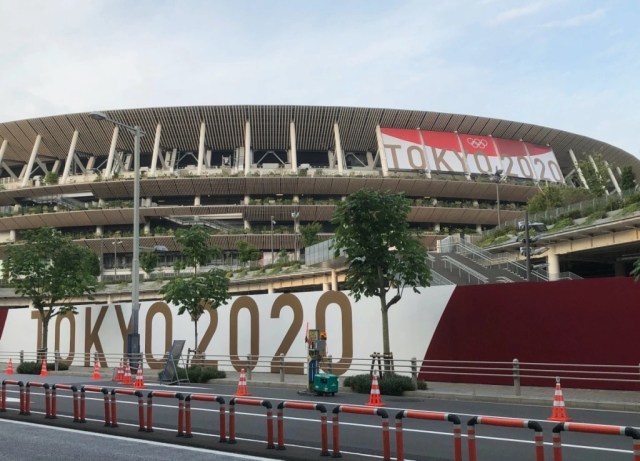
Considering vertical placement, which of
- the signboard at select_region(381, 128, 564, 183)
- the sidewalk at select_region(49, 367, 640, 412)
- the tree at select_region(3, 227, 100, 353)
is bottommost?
the sidewalk at select_region(49, 367, 640, 412)

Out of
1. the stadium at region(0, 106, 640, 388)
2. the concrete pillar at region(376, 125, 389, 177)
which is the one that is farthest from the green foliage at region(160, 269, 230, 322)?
the concrete pillar at region(376, 125, 389, 177)

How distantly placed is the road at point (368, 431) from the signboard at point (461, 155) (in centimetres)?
7004

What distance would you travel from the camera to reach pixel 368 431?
1284cm

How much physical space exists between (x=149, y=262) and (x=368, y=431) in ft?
235

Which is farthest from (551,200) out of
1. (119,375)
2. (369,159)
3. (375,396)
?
(375,396)

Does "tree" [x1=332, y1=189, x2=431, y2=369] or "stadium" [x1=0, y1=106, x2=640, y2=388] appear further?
"stadium" [x1=0, y1=106, x2=640, y2=388]

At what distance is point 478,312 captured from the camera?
22.9 m

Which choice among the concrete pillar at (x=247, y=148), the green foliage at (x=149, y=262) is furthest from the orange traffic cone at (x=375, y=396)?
the concrete pillar at (x=247, y=148)

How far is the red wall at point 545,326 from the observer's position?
1998 centimetres

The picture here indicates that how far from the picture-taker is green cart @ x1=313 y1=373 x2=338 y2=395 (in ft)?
65.9

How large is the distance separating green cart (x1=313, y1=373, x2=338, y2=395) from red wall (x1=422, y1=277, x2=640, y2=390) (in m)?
4.70

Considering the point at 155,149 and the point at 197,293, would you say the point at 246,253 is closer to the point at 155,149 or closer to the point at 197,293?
the point at 155,149

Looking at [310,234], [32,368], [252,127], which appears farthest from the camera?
[252,127]

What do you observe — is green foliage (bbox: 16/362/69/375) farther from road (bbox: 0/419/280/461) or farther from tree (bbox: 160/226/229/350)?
road (bbox: 0/419/280/461)
